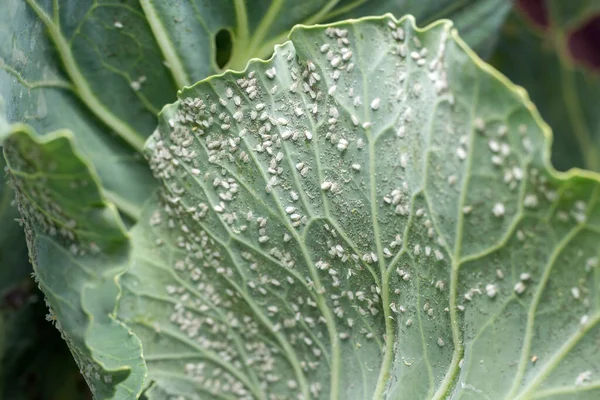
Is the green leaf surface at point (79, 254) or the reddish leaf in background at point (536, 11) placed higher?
the reddish leaf in background at point (536, 11)

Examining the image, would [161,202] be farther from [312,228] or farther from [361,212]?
[361,212]

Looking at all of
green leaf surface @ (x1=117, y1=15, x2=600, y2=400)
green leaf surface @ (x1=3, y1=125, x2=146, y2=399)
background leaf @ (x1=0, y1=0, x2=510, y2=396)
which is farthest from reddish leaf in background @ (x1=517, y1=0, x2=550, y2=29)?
green leaf surface @ (x1=3, y1=125, x2=146, y2=399)

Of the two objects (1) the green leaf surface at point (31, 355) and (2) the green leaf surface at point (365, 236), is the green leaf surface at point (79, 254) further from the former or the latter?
(1) the green leaf surface at point (31, 355)

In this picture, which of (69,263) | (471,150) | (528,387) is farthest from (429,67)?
(69,263)

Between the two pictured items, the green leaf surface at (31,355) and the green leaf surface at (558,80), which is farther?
the green leaf surface at (558,80)

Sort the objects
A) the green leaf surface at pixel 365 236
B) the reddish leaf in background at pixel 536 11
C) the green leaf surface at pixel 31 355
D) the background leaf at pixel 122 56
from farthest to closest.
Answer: the reddish leaf in background at pixel 536 11 → the green leaf surface at pixel 31 355 → the background leaf at pixel 122 56 → the green leaf surface at pixel 365 236

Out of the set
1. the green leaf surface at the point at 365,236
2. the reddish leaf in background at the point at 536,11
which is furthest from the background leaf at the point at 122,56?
the reddish leaf in background at the point at 536,11

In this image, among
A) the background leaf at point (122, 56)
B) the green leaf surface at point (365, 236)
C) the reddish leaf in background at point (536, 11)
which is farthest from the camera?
the reddish leaf in background at point (536, 11)
